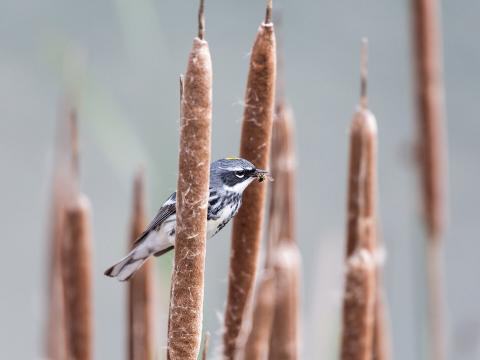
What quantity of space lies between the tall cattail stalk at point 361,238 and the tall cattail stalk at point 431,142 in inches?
15.7

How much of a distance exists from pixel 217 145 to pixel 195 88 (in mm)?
4076

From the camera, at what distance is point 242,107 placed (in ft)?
4.46

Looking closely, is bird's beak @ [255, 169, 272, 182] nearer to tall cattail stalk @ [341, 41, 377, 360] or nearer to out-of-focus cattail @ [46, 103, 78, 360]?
tall cattail stalk @ [341, 41, 377, 360]

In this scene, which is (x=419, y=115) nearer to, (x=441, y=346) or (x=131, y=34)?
(x=441, y=346)

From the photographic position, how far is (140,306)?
1832 mm

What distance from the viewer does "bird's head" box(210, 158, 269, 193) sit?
1.29 m

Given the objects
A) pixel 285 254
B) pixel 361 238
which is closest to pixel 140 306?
pixel 285 254

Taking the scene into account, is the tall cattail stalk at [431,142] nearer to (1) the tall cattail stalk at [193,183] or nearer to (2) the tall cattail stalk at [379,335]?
(2) the tall cattail stalk at [379,335]

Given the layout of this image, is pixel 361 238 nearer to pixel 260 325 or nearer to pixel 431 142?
pixel 260 325

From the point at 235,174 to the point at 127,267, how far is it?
7.9 inches

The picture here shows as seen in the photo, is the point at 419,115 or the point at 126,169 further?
the point at 419,115

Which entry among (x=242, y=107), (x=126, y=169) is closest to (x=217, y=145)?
(x=126, y=169)

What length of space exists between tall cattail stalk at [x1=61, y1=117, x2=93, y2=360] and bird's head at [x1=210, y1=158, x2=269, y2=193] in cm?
41

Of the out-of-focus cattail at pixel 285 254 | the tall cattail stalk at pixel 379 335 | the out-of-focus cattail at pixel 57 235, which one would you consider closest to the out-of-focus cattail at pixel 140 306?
the out-of-focus cattail at pixel 285 254
